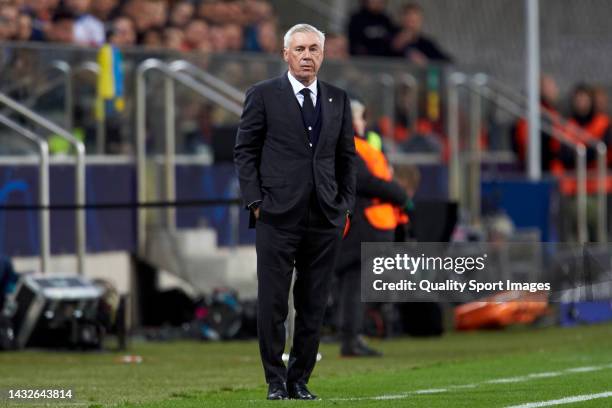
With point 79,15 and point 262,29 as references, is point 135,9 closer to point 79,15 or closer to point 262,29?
point 79,15

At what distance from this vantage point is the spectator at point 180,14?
20.9 metres

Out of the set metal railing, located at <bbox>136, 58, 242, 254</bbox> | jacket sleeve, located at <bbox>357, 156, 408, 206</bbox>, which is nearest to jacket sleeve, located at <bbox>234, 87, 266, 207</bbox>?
jacket sleeve, located at <bbox>357, 156, 408, 206</bbox>

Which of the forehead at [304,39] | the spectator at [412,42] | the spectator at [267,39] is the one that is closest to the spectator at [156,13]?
the spectator at [267,39]

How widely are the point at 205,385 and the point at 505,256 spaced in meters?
6.13

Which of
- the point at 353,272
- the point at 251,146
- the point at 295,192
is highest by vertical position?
Result: the point at 251,146

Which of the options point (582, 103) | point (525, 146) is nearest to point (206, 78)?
point (525, 146)

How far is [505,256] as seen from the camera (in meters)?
17.6

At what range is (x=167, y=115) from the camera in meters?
19.5

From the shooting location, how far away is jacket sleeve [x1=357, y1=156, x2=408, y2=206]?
48.2 feet

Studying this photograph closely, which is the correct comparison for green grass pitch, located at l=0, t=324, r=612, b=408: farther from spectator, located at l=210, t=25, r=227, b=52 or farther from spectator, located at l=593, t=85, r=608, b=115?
spectator, located at l=593, t=85, r=608, b=115

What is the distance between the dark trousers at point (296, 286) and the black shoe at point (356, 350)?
4.39 metres

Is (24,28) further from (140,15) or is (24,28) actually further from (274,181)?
(274,181)

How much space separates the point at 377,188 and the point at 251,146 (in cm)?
452

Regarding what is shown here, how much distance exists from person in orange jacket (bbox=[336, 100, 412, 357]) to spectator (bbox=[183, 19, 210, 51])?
6393mm
